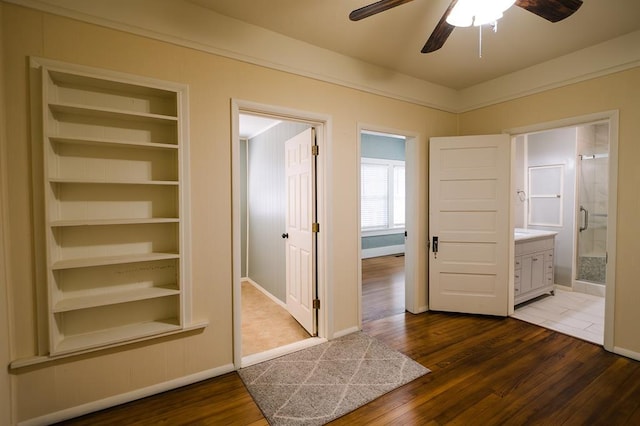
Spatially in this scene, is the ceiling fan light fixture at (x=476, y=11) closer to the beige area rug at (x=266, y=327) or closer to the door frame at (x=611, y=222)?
the door frame at (x=611, y=222)

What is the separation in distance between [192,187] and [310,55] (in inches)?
61.2

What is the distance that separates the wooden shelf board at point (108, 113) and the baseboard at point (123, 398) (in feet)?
5.99

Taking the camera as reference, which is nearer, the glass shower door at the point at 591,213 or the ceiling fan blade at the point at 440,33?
the ceiling fan blade at the point at 440,33

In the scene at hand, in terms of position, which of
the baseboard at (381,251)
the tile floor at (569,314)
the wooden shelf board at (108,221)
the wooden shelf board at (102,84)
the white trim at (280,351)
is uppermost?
the wooden shelf board at (102,84)

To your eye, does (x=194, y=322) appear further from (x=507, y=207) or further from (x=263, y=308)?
(x=507, y=207)

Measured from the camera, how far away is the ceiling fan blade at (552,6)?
1.50 meters

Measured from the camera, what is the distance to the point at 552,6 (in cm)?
155

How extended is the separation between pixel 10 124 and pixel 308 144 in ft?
6.82

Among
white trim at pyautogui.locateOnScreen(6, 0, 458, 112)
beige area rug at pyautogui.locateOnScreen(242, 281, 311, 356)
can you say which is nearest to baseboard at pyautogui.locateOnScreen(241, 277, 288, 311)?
beige area rug at pyautogui.locateOnScreen(242, 281, 311, 356)

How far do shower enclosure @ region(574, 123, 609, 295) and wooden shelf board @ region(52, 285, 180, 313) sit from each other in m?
5.20

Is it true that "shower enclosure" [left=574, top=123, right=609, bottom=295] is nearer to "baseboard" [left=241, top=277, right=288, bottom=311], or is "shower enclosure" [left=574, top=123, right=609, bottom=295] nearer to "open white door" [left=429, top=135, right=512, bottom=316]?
"open white door" [left=429, top=135, right=512, bottom=316]

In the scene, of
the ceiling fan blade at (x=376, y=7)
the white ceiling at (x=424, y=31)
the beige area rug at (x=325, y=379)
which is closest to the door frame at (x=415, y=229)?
the white ceiling at (x=424, y=31)

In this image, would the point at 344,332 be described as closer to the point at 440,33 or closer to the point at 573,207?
the point at 440,33

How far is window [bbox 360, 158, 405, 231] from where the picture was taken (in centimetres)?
693
